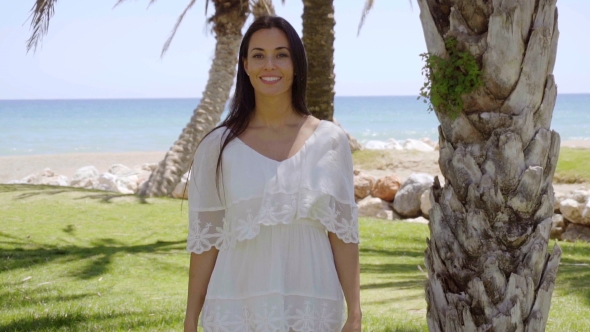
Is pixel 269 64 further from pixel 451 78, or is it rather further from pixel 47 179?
pixel 47 179

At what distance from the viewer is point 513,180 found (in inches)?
107

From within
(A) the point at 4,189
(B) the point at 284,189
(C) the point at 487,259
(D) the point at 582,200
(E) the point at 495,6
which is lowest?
(A) the point at 4,189

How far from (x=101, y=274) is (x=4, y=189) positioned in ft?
22.4

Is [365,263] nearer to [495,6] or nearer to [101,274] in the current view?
[101,274]

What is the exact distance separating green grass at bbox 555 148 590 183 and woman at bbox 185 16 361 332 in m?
15.2

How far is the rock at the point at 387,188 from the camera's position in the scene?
15.4 m

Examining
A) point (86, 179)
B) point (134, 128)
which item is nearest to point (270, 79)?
point (86, 179)

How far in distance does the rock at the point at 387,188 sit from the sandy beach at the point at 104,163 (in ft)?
11.7

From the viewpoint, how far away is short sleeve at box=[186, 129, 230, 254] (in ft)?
9.45

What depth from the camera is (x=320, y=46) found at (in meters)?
10.1

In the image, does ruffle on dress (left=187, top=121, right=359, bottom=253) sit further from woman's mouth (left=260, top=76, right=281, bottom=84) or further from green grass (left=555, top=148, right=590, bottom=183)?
green grass (left=555, top=148, right=590, bottom=183)

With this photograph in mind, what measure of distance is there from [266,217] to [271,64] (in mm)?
640

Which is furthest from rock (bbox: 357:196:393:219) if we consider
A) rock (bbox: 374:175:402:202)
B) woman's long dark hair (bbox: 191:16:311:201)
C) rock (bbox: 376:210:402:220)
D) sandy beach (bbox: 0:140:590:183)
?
woman's long dark hair (bbox: 191:16:311:201)

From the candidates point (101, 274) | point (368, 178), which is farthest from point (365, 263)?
point (368, 178)
